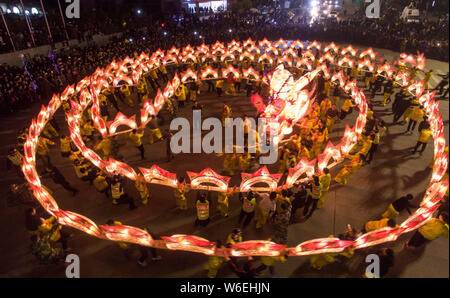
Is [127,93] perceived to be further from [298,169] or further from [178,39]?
[178,39]

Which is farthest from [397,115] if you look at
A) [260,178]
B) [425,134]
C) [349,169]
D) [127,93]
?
[127,93]

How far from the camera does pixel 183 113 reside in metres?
13.6

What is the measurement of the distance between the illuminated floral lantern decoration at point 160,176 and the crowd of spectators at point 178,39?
10.9 m

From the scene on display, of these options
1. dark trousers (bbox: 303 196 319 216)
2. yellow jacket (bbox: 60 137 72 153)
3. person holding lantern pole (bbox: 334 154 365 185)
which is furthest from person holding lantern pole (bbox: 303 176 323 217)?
yellow jacket (bbox: 60 137 72 153)

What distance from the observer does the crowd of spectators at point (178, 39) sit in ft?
49.5

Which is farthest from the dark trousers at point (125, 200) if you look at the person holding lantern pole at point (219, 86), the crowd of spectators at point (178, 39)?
the crowd of spectators at point (178, 39)

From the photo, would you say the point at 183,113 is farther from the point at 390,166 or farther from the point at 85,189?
the point at 390,166

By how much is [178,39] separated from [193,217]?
19.5 metres

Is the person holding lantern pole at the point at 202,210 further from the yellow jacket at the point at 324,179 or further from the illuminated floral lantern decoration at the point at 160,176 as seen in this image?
the yellow jacket at the point at 324,179

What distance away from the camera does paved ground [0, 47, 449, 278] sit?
20.6ft

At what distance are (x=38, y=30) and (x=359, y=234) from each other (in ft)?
77.5

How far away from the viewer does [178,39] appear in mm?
23328

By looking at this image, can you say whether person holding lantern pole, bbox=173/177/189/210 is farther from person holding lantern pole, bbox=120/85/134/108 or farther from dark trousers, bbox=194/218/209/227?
person holding lantern pole, bbox=120/85/134/108

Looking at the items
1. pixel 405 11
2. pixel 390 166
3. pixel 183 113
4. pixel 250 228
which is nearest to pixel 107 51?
pixel 183 113
